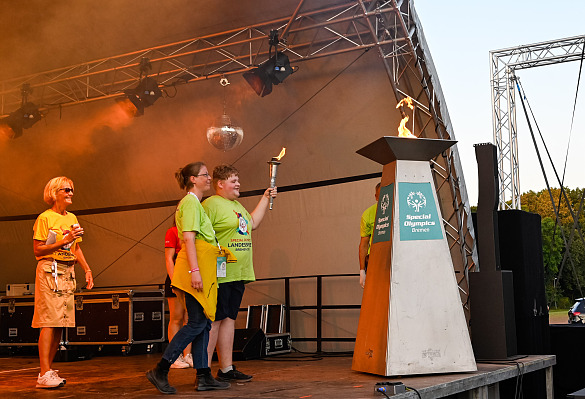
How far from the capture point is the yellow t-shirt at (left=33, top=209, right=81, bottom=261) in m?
4.18

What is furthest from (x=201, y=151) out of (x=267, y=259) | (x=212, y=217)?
(x=212, y=217)

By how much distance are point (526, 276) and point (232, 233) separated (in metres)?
2.97

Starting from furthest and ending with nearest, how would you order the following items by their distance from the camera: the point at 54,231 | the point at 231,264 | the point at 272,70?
the point at 272,70, the point at 54,231, the point at 231,264

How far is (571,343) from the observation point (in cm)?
582

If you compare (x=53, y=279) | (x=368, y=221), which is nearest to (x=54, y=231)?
(x=53, y=279)

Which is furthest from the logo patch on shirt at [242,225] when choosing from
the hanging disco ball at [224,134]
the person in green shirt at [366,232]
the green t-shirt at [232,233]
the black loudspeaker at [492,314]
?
the hanging disco ball at [224,134]

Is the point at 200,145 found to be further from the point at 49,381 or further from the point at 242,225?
the point at 49,381

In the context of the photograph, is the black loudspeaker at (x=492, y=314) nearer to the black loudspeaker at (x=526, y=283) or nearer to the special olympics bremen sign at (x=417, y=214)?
the black loudspeaker at (x=526, y=283)

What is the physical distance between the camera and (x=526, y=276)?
5461 mm

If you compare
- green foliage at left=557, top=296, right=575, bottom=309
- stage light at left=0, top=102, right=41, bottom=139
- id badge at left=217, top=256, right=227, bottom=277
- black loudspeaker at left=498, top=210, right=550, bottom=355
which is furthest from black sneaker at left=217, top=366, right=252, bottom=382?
green foliage at left=557, top=296, right=575, bottom=309

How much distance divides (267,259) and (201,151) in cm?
191

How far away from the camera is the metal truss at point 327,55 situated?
6.43m

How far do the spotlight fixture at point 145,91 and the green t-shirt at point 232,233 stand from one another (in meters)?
4.41

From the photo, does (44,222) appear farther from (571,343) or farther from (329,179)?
(571,343)
